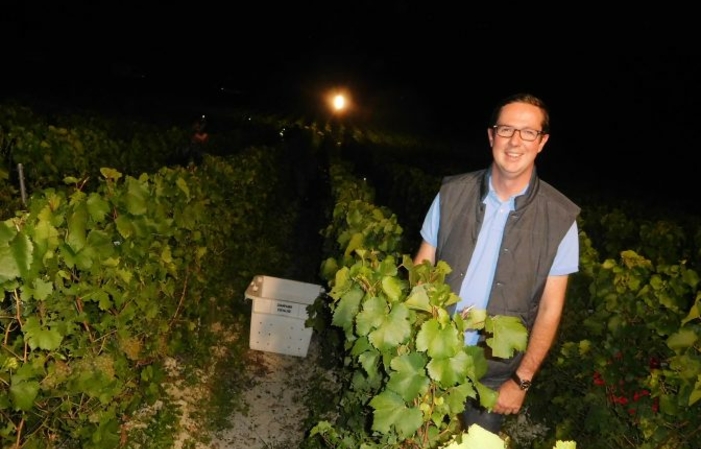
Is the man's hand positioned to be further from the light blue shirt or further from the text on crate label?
the text on crate label

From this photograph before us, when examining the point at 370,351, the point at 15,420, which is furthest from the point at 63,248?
the point at 370,351

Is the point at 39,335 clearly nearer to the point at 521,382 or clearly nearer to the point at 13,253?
the point at 13,253

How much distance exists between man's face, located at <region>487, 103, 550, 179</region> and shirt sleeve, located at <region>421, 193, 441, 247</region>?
1.38 feet

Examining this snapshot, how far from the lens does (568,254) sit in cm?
226

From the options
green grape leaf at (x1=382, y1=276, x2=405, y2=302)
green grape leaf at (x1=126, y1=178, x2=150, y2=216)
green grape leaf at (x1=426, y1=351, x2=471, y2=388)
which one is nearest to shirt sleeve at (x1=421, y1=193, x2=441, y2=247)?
green grape leaf at (x1=382, y1=276, x2=405, y2=302)

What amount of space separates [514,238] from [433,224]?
44cm

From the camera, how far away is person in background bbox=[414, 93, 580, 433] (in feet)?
7.20

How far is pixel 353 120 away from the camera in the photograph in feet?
200

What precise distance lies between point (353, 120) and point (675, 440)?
60125mm

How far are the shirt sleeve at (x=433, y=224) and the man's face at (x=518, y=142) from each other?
1.38ft

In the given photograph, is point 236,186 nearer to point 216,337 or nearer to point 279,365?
point 216,337

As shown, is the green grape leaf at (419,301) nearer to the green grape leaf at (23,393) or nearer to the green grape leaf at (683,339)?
the green grape leaf at (683,339)

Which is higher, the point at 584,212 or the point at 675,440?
the point at 584,212

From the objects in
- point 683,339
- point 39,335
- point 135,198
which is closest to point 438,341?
point 683,339
